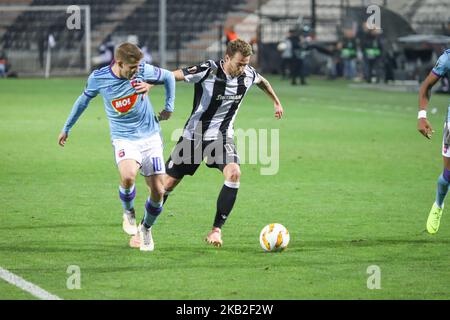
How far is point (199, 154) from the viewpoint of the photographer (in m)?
10.6

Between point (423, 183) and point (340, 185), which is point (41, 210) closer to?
point (340, 185)

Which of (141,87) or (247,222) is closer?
(141,87)

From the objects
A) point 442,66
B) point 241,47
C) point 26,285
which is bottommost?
point 26,285

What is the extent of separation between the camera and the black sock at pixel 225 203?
10352 mm

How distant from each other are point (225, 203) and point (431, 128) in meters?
2.23

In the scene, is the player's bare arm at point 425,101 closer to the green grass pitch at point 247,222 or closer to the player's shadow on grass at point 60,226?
the green grass pitch at point 247,222

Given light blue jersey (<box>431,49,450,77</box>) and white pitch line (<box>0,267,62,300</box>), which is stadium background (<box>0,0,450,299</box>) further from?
light blue jersey (<box>431,49,450,77</box>)

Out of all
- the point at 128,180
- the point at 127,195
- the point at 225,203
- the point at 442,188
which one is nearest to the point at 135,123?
the point at 128,180

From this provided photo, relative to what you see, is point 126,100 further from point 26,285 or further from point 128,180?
point 26,285

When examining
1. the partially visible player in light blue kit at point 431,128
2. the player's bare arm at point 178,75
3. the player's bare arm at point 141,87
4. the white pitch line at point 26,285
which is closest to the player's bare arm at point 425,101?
the partially visible player in light blue kit at point 431,128

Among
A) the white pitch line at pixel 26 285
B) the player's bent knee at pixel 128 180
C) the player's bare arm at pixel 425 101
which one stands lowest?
the white pitch line at pixel 26 285

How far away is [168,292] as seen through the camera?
8.18 metres

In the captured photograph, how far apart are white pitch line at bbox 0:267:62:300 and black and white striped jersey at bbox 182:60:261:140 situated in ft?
8.77
